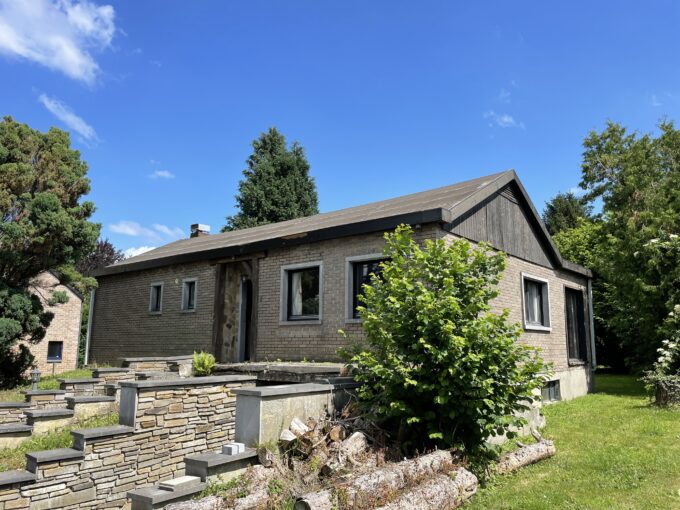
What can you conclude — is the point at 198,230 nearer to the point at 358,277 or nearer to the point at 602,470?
the point at 358,277

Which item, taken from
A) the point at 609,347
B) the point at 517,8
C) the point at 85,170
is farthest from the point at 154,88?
the point at 609,347

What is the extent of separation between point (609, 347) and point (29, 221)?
81.6ft

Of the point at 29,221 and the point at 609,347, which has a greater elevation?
the point at 29,221

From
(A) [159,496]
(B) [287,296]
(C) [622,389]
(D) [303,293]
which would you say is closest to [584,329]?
(C) [622,389]

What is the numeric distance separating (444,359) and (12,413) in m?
7.07

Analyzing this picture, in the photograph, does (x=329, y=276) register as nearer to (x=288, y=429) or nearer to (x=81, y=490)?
(x=288, y=429)

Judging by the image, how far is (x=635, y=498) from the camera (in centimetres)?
510

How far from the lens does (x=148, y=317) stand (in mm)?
14602

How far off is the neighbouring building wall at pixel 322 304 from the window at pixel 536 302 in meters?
4.98

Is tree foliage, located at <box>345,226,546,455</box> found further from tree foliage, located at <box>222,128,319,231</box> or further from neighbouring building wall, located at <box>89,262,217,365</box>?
tree foliage, located at <box>222,128,319,231</box>

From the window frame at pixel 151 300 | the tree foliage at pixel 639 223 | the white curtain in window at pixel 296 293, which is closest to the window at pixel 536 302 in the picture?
the tree foliage at pixel 639 223

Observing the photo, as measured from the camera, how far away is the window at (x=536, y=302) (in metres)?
12.7

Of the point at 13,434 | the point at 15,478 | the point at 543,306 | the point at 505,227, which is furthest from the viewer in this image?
the point at 543,306

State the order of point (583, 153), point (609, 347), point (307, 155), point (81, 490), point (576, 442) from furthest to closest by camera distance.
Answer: point (307, 155), point (609, 347), point (583, 153), point (576, 442), point (81, 490)
